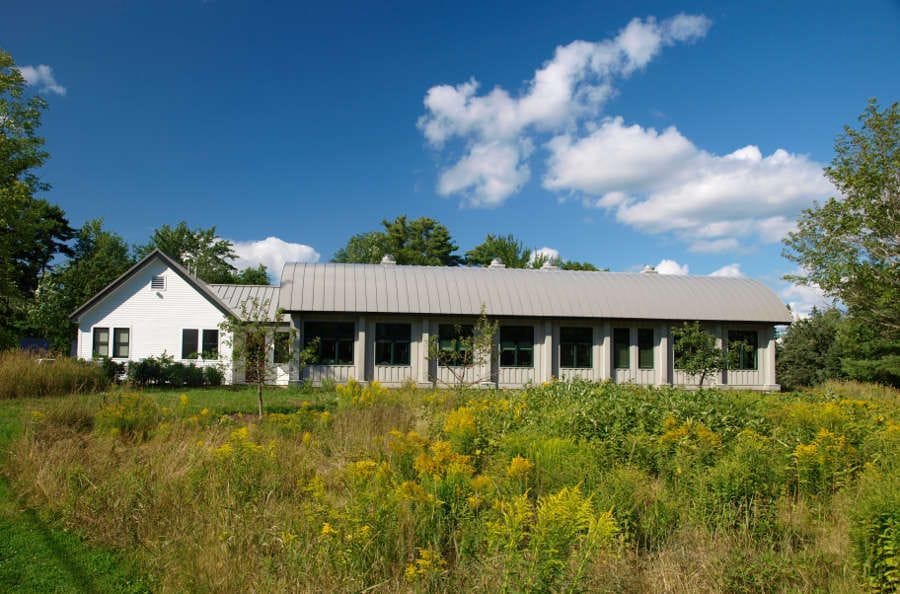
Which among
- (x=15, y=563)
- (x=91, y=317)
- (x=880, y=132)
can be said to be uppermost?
(x=880, y=132)

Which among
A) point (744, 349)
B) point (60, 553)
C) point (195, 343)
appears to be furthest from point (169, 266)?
point (744, 349)

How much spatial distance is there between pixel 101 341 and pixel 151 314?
2502mm

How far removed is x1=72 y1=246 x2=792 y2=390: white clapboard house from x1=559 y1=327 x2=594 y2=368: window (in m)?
0.05

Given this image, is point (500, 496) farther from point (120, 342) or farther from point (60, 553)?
point (120, 342)

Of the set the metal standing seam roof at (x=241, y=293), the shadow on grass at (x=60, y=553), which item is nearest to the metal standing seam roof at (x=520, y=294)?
the metal standing seam roof at (x=241, y=293)

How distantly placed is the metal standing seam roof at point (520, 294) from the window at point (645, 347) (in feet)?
3.52

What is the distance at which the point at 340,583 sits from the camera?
4484 mm

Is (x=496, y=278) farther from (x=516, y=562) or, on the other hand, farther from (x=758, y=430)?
(x=516, y=562)

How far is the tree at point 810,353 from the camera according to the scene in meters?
33.0

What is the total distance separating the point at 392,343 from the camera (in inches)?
1061

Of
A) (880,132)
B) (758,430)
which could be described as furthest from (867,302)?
(758,430)

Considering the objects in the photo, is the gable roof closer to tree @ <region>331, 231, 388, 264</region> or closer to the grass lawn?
the grass lawn

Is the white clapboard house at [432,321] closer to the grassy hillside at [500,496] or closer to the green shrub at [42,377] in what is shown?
the green shrub at [42,377]

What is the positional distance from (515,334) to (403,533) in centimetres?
2288
